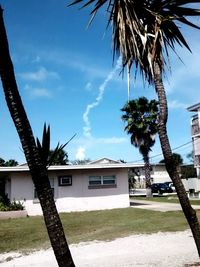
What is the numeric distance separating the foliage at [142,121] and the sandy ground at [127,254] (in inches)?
941

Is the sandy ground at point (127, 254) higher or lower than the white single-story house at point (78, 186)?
lower

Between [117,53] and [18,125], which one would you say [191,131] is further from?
[18,125]

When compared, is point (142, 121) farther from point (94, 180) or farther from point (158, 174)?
point (158, 174)

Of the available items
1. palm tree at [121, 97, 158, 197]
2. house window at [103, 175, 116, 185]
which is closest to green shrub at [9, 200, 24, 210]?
house window at [103, 175, 116, 185]

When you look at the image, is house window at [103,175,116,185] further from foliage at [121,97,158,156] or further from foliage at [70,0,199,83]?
foliage at [70,0,199,83]

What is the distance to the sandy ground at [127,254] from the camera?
7.98 metres

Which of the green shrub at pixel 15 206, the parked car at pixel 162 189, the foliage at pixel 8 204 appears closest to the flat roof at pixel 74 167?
the foliage at pixel 8 204

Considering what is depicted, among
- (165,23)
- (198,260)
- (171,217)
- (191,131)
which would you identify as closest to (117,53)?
(165,23)

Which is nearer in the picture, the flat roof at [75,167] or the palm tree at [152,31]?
the palm tree at [152,31]

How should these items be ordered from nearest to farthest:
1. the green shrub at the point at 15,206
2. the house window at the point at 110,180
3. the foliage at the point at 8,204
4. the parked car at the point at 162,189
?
the foliage at the point at 8,204
the green shrub at the point at 15,206
the house window at the point at 110,180
the parked car at the point at 162,189

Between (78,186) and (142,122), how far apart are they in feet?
44.7

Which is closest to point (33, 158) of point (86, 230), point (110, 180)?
point (86, 230)

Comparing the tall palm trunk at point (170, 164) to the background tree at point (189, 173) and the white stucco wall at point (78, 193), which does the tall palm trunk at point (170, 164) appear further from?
the background tree at point (189, 173)

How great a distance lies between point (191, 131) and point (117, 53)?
106 ft
